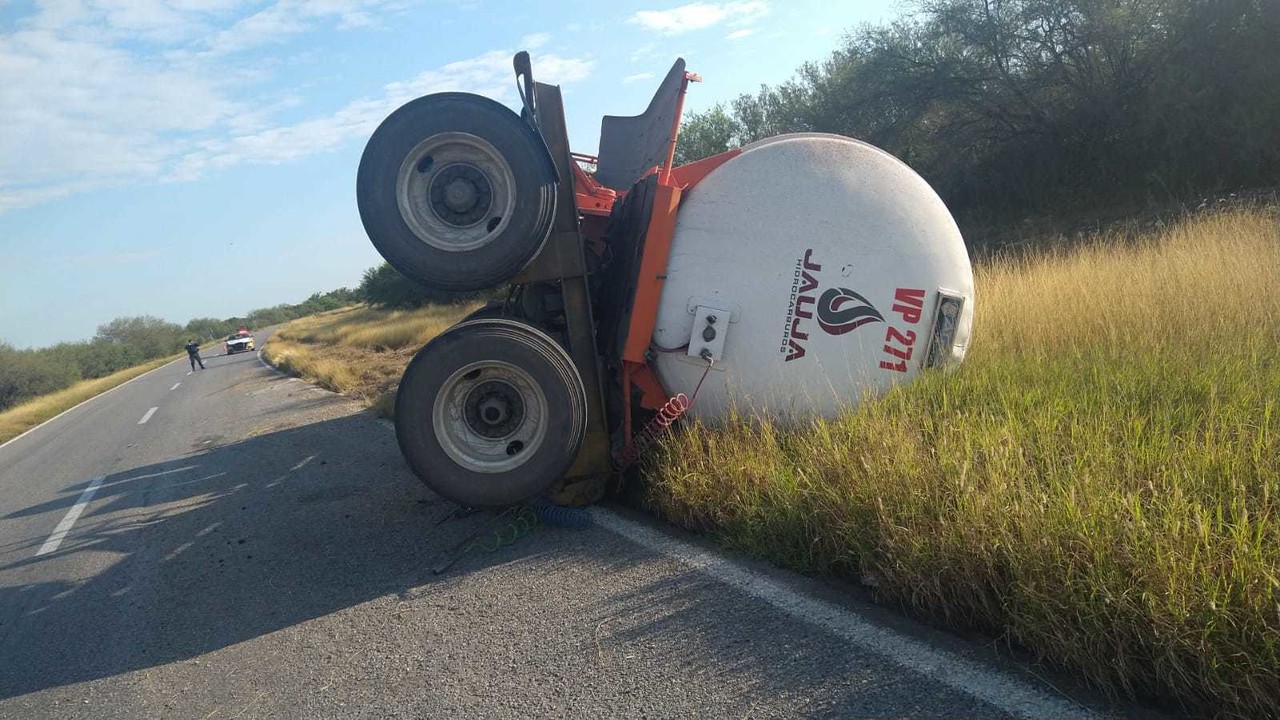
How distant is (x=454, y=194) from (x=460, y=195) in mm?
38

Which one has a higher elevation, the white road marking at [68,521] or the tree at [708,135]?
the tree at [708,135]

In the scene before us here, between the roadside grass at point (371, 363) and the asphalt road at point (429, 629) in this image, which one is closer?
the asphalt road at point (429, 629)

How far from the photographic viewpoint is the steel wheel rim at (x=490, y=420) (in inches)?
180

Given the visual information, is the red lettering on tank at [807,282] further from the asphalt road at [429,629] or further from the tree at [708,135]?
the tree at [708,135]

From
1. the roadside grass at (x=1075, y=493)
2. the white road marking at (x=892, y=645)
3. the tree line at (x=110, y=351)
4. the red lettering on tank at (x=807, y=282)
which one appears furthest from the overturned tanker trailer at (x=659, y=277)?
the tree line at (x=110, y=351)

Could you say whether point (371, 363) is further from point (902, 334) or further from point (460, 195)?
point (902, 334)

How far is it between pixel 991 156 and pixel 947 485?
63.8ft

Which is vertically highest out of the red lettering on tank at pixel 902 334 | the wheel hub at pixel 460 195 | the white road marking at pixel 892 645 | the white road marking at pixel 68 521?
the wheel hub at pixel 460 195

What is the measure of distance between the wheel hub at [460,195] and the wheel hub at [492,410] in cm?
107

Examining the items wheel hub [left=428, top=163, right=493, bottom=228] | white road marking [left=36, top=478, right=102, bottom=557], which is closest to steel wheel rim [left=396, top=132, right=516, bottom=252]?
wheel hub [left=428, top=163, right=493, bottom=228]

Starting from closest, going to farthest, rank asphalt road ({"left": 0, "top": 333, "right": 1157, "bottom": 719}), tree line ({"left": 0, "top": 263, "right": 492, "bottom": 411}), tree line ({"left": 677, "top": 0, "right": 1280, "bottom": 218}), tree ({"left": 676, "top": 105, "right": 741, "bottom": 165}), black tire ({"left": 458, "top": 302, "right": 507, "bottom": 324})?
asphalt road ({"left": 0, "top": 333, "right": 1157, "bottom": 719}) < black tire ({"left": 458, "top": 302, "right": 507, "bottom": 324}) < tree line ({"left": 677, "top": 0, "right": 1280, "bottom": 218}) < tree ({"left": 676, "top": 105, "right": 741, "bottom": 165}) < tree line ({"left": 0, "top": 263, "right": 492, "bottom": 411})

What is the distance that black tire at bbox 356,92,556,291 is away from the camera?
4.78 metres

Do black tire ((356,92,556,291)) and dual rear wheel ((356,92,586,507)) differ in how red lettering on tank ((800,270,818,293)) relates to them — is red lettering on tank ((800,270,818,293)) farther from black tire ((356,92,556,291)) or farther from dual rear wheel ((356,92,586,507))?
black tire ((356,92,556,291))

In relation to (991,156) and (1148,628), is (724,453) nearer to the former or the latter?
A: (1148,628)
